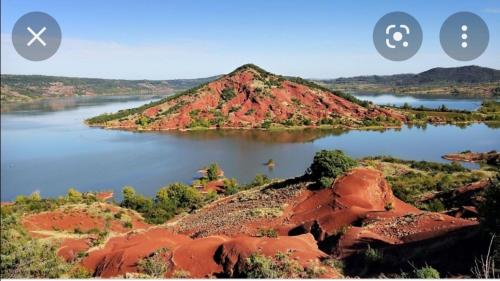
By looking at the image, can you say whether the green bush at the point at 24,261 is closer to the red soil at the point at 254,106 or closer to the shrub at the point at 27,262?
the shrub at the point at 27,262

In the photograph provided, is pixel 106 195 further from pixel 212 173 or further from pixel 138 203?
pixel 212 173

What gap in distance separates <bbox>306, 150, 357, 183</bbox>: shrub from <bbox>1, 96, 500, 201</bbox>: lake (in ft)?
50.6

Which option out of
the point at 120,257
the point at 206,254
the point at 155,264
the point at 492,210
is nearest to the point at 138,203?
the point at 120,257

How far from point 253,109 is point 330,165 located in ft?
203

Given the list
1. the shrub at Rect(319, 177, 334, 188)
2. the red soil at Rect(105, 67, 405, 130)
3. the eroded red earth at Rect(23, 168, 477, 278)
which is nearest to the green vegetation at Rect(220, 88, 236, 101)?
the red soil at Rect(105, 67, 405, 130)

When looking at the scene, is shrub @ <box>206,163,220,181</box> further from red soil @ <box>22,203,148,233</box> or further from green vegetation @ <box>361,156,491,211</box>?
green vegetation @ <box>361,156,491,211</box>

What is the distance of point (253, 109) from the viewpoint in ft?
268

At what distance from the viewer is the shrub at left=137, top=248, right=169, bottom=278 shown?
10.4 m

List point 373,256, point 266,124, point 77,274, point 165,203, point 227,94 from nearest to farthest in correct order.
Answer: point 77,274, point 373,256, point 165,203, point 266,124, point 227,94

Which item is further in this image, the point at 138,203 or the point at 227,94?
the point at 227,94

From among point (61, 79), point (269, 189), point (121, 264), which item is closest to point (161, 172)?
point (269, 189)

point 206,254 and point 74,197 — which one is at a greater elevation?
point 206,254

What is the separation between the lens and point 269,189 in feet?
76.9

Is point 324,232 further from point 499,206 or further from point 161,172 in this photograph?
point 161,172
